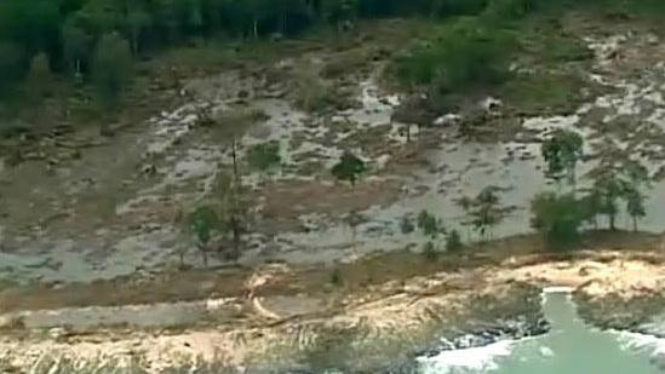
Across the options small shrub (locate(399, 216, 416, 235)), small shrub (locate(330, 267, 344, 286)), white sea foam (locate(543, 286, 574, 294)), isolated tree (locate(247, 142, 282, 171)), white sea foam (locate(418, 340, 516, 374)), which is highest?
isolated tree (locate(247, 142, 282, 171))

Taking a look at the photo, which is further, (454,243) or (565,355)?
(454,243)

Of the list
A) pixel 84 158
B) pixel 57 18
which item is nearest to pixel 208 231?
pixel 84 158

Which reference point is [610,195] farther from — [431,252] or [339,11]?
[339,11]

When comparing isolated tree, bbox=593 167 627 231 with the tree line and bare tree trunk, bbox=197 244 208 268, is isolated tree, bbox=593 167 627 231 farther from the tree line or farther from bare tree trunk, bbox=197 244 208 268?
the tree line

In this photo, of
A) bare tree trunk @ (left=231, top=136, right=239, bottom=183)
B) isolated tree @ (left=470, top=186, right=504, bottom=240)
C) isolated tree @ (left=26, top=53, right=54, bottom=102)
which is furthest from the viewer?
isolated tree @ (left=26, top=53, right=54, bottom=102)

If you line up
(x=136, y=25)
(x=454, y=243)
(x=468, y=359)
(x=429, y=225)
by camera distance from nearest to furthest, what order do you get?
1. (x=468, y=359)
2. (x=454, y=243)
3. (x=429, y=225)
4. (x=136, y=25)

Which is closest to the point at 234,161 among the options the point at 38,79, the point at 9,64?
the point at 38,79

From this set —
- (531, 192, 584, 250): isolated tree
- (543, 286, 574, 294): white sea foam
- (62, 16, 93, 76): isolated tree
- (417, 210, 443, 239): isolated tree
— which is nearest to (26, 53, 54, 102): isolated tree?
(62, 16, 93, 76): isolated tree

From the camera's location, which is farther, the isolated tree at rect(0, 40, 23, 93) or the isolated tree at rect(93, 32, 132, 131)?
the isolated tree at rect(0, 40, 23, 93)
